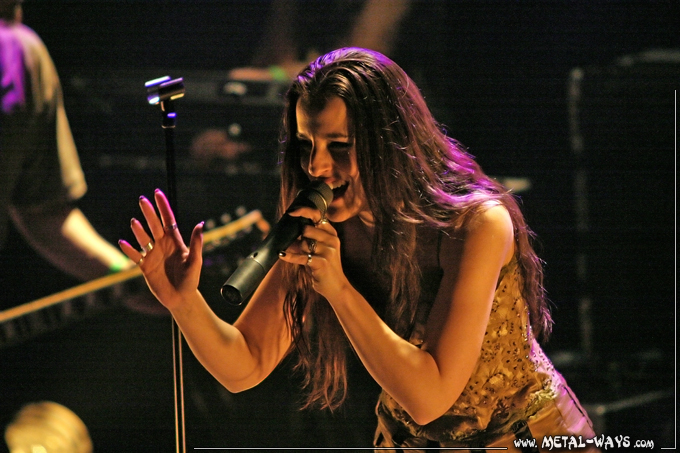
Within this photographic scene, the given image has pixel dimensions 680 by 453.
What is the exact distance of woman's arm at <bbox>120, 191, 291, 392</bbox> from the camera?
1128 mm

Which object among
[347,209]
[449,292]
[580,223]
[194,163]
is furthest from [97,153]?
[580,223]

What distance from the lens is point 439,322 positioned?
1151 mm

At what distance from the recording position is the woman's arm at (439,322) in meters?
1.07

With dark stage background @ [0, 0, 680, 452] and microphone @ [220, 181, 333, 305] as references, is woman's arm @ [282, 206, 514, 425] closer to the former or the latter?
microphone @ [220, 181, 333, 305]

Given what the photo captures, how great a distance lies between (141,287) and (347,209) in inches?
53.8

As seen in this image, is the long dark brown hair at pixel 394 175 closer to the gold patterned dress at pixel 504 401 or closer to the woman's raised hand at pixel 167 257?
the gold patterned dress at pixel 504 401

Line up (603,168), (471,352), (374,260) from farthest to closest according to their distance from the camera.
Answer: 1. (603,168)
2. (374,260)
3. (471,352)

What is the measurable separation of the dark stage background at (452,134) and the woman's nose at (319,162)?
1.22m

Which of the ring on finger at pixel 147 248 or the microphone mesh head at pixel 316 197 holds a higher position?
the microphone mesh head at pixel 316 197

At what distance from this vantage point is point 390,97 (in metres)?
1.23

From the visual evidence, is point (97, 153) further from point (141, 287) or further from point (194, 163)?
point (141, 287)

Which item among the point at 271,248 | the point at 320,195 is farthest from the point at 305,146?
the point at 271,248


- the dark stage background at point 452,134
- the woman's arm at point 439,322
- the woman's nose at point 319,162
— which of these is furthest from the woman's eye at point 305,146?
the dark stage background at point 452,134

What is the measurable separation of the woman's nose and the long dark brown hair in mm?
65
